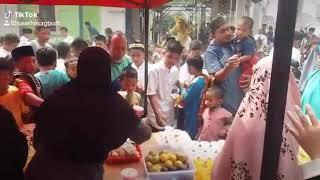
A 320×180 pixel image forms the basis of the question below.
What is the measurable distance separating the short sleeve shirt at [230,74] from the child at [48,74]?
4.23ft

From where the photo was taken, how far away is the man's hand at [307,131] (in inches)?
48.6

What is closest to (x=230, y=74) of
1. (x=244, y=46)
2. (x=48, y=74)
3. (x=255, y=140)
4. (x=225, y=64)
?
A: (x=225, y=64)

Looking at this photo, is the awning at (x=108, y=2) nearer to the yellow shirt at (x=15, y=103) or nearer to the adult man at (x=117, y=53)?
the adult man at (x=117, y=53)

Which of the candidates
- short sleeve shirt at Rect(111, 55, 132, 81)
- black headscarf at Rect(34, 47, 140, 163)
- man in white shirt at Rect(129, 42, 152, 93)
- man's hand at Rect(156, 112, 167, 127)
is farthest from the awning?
black headscarf at Rect(34, 47, 140, 163)

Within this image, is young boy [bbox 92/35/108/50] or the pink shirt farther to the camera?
young boy [bbox 92/35/108/50]

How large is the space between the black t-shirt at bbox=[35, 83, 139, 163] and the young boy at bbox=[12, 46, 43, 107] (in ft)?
3.15

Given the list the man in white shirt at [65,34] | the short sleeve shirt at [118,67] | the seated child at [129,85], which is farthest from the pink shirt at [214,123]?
the man in white shirt at [65,34]

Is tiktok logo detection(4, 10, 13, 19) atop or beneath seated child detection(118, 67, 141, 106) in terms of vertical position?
atop

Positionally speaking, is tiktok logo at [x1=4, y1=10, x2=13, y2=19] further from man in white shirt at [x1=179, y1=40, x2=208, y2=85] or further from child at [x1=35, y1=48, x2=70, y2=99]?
man in white shirt at [x1=179, y1=40, x2=208, y2=85]

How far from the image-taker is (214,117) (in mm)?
2979

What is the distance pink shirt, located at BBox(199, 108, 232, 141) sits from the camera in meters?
2.94

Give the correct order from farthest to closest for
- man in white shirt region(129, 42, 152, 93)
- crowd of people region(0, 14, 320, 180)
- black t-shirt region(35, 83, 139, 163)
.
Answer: man in white shirt region(129, 42, 152, 93) < black t-shirt region(35, 83, 139, 163) < crowd of people region(0, 14, 320, 180)

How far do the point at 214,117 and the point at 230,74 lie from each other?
443 mm

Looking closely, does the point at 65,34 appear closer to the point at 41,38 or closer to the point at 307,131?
the point at 41,38
